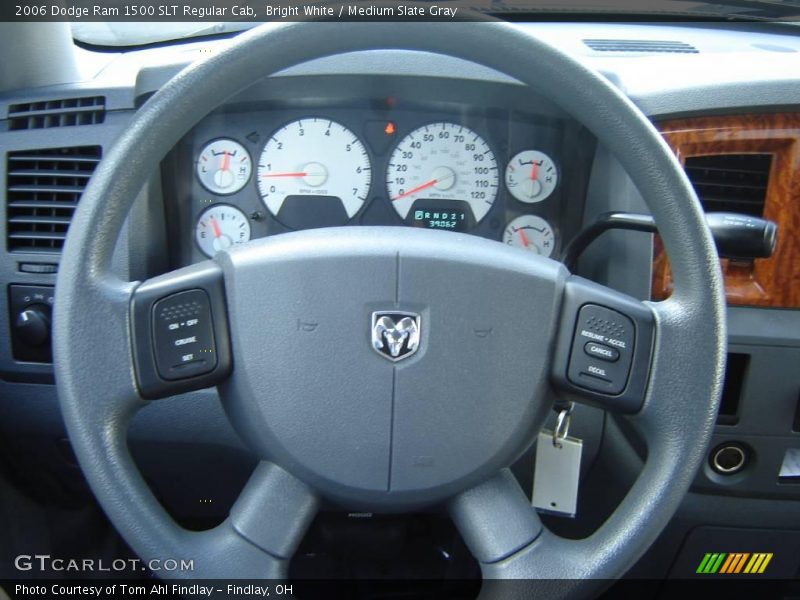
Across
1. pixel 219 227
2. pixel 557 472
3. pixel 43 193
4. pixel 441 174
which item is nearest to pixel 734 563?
pixel 557 472

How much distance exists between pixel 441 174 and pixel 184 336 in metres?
0.75

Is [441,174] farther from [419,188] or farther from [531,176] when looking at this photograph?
[531,176]

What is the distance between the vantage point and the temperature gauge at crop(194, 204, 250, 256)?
5.44 ft

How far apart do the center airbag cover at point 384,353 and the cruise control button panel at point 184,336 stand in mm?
33

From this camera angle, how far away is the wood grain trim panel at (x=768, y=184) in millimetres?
1495

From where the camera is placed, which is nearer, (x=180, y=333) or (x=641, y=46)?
(x=180, y=333)

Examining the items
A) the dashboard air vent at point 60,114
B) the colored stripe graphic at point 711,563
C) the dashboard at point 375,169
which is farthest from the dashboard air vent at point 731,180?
the dashboard air vent at point 60,114

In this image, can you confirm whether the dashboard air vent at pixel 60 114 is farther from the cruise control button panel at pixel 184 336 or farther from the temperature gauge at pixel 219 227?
the cruise control button panel at pixel 184 336

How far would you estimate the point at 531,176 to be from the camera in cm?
166

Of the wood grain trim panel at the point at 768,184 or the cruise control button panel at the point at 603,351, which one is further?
the wood grain trim panel at the point at 768,184

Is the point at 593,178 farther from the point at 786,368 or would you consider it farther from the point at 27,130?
the point at 27,130

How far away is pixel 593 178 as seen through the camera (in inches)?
62.7

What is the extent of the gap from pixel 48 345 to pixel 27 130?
38 centimetres

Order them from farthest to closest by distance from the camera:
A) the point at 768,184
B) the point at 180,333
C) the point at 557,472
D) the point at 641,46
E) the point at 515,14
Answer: the point at 515,14 < the point at 641,46 < the point at 768,184 < the point at 557,472 < the point at 180,333
